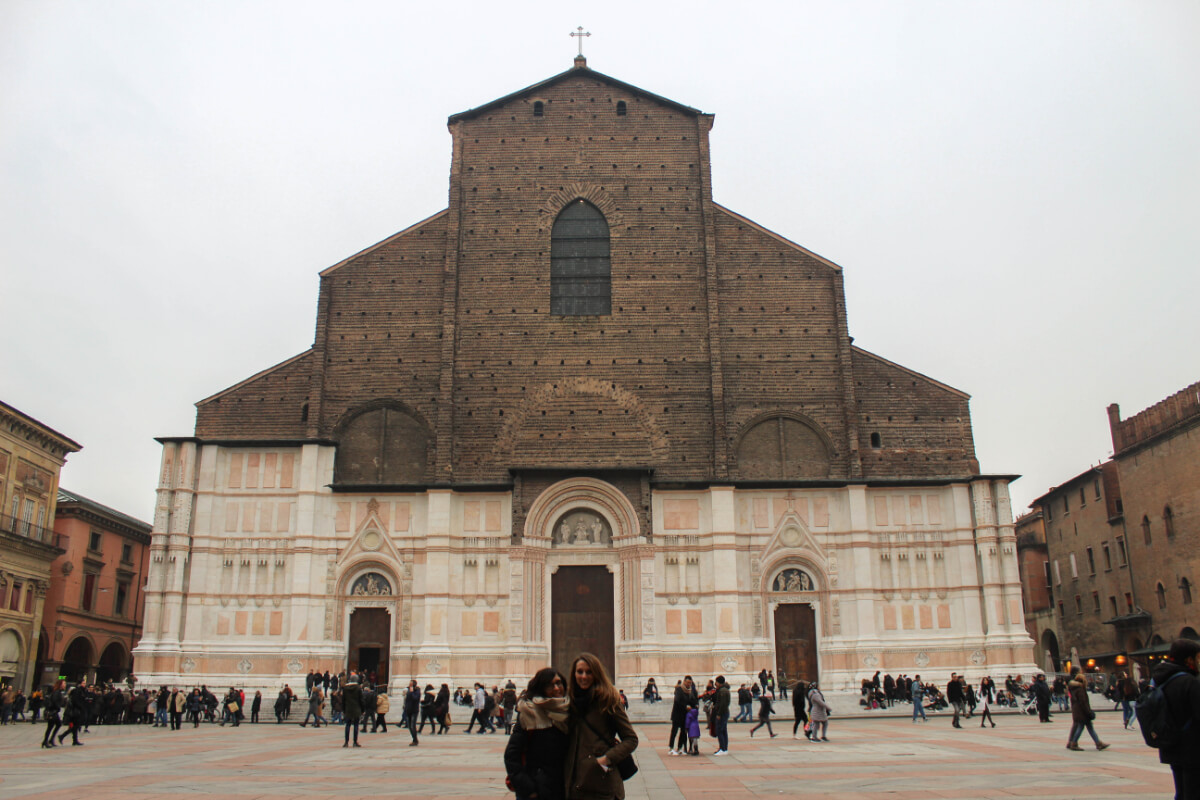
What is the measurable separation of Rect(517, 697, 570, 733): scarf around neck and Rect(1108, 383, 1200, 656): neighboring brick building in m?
36.6

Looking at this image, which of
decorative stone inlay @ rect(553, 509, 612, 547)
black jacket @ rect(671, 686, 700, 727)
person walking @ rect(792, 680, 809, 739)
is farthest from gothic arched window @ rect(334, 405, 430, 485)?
black jacket @ rect(671, 686, 700, 727)

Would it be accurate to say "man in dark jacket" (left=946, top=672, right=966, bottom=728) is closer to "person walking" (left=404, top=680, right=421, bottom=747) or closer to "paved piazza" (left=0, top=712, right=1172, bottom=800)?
"paved piazza" (left=0, top=712, right=1172, bottom=800)

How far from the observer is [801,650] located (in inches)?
1136

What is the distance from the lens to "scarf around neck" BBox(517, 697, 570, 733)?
532 cm

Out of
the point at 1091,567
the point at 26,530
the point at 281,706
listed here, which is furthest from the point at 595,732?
the point at 1091,567

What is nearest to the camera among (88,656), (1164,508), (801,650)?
(801,650)

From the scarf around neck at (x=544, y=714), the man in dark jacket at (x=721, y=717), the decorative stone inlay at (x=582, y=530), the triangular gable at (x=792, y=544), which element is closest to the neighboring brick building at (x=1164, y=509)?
the triangular gable at (x=792, y=544)

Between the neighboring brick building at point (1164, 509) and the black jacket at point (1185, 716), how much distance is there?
110ft

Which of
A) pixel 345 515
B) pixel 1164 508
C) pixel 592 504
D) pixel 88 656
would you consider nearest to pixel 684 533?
pixel 592 504

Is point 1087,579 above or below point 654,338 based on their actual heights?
below

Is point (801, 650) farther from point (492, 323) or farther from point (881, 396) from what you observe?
point (492, 323)

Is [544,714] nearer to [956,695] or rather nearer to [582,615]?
[956,695]

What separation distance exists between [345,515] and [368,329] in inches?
235

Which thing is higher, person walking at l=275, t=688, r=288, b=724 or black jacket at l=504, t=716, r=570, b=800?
black jacket at l=504, t=716, r=570, b=800
